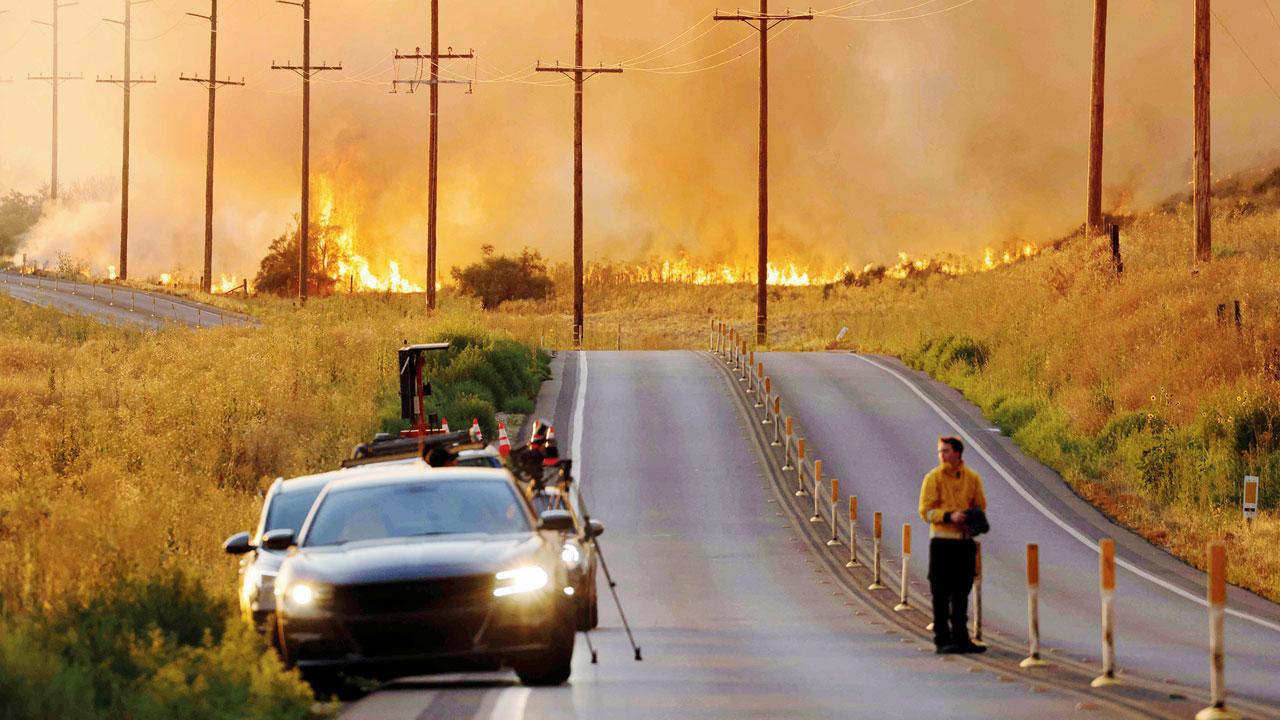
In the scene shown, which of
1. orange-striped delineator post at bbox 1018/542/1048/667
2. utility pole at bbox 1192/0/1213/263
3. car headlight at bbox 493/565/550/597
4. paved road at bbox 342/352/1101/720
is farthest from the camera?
utility pole at bbox 1192/0/1213/263

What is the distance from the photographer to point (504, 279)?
117 m

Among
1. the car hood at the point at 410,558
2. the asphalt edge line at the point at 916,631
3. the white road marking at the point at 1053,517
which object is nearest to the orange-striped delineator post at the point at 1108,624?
the asphalt edge line at the point at 916,631

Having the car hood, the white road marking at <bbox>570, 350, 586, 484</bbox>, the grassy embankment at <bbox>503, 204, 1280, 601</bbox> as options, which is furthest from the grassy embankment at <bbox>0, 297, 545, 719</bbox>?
the grassy embankment at <bbox>503, 204, 1280, 601</bbox>

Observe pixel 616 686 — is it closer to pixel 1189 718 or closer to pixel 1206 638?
pixel 1189 718

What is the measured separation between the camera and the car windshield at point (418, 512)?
14258 mm

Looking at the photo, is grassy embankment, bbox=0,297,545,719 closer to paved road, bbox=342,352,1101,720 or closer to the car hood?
the car hood

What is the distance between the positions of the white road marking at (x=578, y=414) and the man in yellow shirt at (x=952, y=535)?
16.8m

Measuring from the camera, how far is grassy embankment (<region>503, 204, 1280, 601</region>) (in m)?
32.0

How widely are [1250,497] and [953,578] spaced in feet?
43.8

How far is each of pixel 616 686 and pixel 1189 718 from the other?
4247 mm

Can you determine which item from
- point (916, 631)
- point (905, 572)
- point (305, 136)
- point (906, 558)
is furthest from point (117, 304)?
point (916, 631)

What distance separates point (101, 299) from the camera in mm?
81750

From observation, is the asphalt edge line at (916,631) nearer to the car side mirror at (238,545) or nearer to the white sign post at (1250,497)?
the white sign post at (1250,497)

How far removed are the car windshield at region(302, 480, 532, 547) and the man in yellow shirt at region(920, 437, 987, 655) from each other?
443cm
